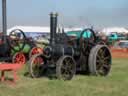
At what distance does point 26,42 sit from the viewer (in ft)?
59.5

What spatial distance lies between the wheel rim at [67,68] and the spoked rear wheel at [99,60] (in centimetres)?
83

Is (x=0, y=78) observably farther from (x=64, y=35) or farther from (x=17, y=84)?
(x=64, y=35)

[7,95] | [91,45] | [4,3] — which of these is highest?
[4,3]

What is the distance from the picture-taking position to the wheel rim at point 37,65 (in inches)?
478

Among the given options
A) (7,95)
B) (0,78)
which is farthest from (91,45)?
(7,95)

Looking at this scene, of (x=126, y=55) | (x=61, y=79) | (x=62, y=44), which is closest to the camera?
(x=61, y=79)

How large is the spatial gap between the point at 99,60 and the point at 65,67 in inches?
65.6

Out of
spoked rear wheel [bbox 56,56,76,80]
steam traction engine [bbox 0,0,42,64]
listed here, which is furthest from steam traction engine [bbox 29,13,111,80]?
steam traction engine [bbox 0,0,42,64]

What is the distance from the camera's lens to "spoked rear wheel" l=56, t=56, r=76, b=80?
11.1 meters

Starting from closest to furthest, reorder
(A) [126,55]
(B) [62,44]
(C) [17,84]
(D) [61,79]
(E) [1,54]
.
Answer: (C) [17,84] < (D) [61,79] < (B) [62,44] < (E) [1,54] < (A) [126,55]

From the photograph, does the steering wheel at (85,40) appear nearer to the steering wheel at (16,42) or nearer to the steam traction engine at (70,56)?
the steam traction engine at (70,56)

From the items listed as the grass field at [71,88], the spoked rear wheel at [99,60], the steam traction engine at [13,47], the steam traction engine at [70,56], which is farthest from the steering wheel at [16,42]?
the grass field at [71,88]

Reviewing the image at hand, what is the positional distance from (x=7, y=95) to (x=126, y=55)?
16.8 m

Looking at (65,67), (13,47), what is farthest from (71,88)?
(13,47)
